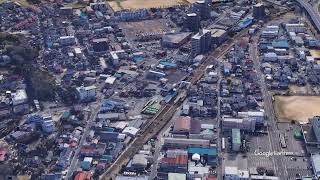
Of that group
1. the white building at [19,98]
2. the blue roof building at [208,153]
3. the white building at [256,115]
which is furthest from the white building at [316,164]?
the white building at [19,98]

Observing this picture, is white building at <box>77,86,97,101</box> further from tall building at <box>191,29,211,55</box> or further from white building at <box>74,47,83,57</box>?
tall building at <box>191,29,211,55</box>

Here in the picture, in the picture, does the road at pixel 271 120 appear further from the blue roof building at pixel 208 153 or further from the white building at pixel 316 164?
the blue roof building at pixel 208 153

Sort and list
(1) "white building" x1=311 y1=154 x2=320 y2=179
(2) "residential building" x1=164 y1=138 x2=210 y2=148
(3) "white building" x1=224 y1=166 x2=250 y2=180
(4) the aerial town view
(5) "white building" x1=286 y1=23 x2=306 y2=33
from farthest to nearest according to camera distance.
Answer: (5) "white building" x1=286 y1=23 x2=306 y2=33 → (2) "residential building" x1=164 y1=138 x2=210 y2=148 → (4) the aerial town view → (1) "white building" x1=311 y1=154 x2=320 y2=179 → (3) "white building" x1=224 y1=166 x2=250 y2=180

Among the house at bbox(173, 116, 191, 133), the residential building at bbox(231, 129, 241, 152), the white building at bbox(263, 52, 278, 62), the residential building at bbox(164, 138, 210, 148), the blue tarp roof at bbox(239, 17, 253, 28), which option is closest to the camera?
the residential building at bbox(231, 129, 241, 152)

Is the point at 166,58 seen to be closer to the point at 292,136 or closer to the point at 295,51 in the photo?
the point at 295,51

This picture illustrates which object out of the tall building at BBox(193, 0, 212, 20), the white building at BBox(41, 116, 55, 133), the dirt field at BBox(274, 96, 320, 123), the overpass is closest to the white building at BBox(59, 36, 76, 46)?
the tall building at BBox(193, 0, 212, 20)

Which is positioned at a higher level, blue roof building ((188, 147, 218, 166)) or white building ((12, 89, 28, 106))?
white building ((12, 89, 28, 106))

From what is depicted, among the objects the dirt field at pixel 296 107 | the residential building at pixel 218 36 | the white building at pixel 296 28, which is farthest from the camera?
the white building at pixel 296 28
